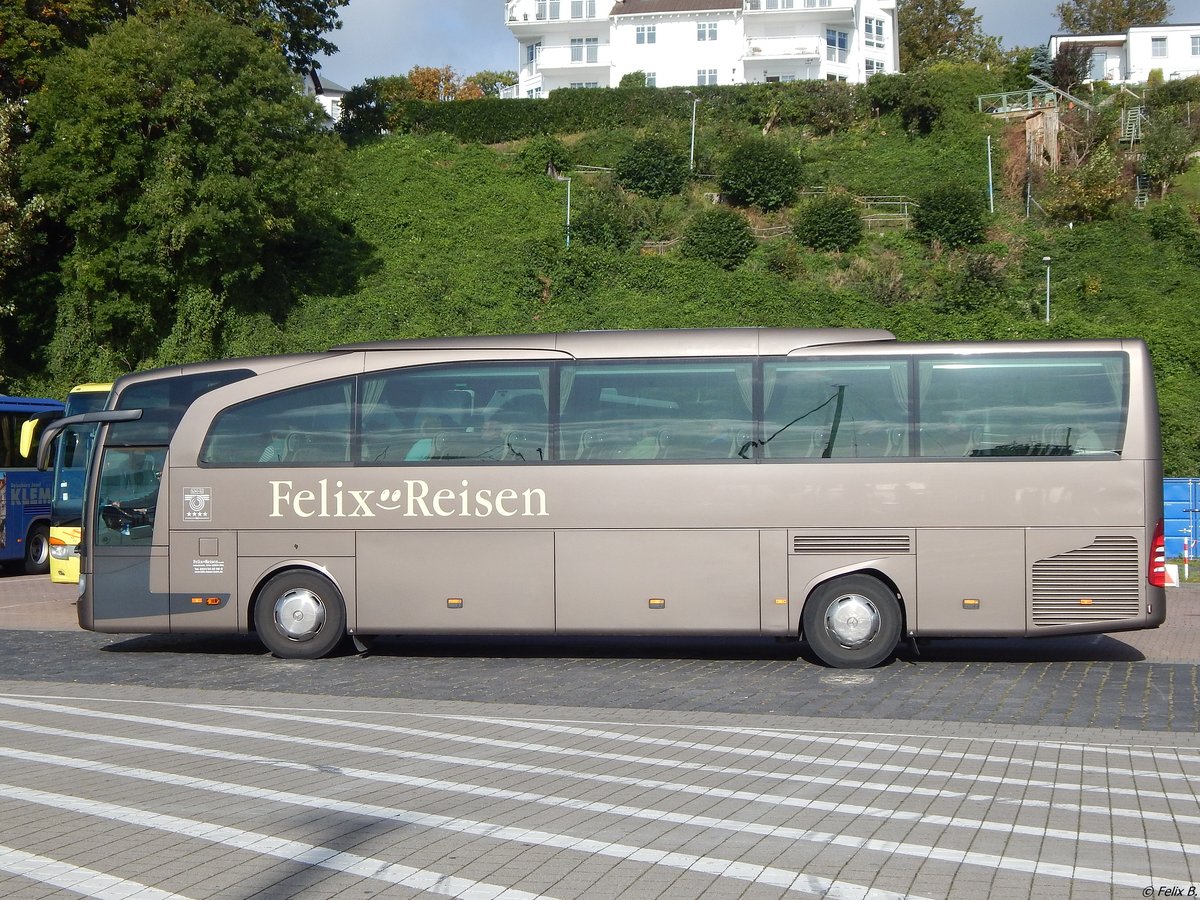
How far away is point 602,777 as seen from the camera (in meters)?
8.09

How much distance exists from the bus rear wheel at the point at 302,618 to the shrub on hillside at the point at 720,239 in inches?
1376

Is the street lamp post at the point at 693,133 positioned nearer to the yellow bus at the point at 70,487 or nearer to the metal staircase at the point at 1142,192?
the metal staircase at the point at 1142,192

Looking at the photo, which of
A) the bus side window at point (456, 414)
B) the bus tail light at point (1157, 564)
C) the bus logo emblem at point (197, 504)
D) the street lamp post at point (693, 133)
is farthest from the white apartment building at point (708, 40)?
the bus tail light at point (1157, 564)

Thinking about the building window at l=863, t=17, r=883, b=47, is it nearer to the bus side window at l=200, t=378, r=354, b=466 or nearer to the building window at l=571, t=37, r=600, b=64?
the building window at l=571, t=37, r=600, b=64

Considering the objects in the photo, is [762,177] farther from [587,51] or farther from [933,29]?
[933,29]

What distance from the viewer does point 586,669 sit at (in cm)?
1366

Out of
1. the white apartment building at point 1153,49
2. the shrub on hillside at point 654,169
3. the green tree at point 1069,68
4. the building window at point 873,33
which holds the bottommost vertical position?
the shrub on hillside at point 654,169

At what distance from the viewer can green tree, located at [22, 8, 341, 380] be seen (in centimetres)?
3838

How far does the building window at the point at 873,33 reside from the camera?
254 feet

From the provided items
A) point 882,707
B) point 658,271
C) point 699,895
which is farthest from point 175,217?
point 699,895

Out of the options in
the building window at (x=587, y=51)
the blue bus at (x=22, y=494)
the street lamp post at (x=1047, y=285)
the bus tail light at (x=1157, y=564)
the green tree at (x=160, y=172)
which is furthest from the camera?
the building window at (x=587, y=51)

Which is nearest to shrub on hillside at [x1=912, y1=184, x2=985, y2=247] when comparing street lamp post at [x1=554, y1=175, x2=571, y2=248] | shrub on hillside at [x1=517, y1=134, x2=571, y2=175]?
street lamp post at [x1=554, y1=175, x2=571, y2=248]

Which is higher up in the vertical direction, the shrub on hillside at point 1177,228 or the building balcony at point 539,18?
the building balcony at point 539,18

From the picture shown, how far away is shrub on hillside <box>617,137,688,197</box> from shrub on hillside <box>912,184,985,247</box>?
11.1m
